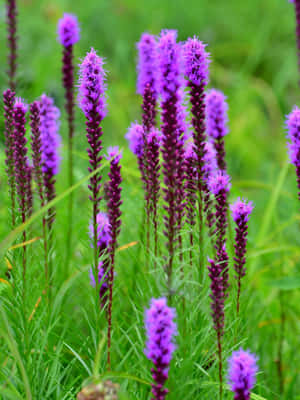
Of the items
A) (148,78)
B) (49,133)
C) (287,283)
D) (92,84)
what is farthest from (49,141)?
(287,283)

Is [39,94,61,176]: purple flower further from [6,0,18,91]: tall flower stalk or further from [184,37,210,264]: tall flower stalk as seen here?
[184,37,210,264]: tall flower stalk

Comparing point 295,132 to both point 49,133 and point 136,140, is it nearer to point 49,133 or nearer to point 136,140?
point 136,140

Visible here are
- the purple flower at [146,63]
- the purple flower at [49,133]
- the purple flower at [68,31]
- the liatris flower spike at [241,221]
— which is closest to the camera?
the liatris flower spike at [241,221]

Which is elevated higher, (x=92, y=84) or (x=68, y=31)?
(x=68, y=31)

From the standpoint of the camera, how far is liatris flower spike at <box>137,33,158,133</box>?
5.24 ft

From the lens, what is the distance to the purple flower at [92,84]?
53.2 inches

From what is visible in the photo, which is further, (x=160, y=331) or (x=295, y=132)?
(x=295, y=132)

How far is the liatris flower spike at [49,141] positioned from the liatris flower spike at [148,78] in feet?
1.21

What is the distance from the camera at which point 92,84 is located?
1355 mm

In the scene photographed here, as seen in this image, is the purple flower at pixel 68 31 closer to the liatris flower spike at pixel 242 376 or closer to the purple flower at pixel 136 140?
the purple flower at pixel 136 140

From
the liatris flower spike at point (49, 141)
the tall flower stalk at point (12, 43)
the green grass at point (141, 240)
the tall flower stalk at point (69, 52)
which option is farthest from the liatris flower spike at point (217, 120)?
the tall flower stalk at point (12, 43)

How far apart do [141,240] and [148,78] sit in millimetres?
604

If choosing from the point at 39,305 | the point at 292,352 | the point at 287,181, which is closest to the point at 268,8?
the point at 287,181

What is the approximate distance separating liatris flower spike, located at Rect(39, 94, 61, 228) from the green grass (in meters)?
0.17
